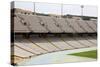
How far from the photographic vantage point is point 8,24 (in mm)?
4262

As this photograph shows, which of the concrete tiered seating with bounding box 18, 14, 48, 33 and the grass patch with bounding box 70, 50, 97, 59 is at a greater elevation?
the concrete tiered seating with bounding box 18, 14, 48, 33

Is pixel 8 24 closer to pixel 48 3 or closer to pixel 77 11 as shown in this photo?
pixel 48 3

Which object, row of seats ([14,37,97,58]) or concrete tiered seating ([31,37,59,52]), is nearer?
row of seats ([14,37,97,58])

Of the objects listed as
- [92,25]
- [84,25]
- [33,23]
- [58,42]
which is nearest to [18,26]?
[33,23]

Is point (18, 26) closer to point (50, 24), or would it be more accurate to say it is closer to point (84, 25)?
point (50, 24)

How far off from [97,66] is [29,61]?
1341mm

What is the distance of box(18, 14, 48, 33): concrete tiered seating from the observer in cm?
445

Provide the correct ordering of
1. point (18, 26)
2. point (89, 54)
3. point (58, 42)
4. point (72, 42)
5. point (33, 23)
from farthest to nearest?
point (89, 54), point (72, 42), point (58, 42), point (33, 23), point (18, 26)

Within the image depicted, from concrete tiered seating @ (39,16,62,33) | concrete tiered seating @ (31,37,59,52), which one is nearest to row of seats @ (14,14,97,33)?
concrete tiered seating @ (39,16,62,33)

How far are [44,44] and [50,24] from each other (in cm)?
38

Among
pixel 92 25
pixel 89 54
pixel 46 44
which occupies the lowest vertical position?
pixel 89 54

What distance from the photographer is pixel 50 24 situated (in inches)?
184

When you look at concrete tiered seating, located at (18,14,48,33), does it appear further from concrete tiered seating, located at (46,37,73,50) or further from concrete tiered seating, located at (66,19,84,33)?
concrete tiered seating, located at (66,19,84,33)

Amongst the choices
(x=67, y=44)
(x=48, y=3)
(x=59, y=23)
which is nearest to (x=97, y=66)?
(x=67, y=44)
